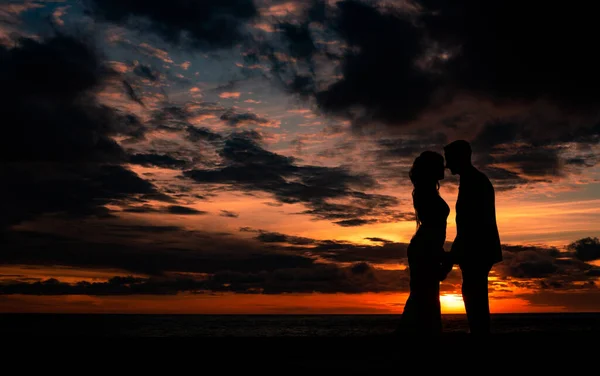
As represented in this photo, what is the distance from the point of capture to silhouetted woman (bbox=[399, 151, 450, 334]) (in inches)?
204

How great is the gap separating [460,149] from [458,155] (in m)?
0.07

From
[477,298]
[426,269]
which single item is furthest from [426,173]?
[477,298]

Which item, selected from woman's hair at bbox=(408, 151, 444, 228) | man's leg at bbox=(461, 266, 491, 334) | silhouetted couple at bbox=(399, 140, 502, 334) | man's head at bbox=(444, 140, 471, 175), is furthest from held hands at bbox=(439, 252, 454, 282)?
man's head at bbox=(444, 140, 471, 175)

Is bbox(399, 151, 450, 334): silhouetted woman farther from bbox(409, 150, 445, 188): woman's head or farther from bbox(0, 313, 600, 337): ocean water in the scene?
bbox(0, 313, 600, 337): ocean water

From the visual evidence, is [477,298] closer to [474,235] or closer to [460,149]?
[474,235]

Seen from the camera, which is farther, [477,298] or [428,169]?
→ [477,298]

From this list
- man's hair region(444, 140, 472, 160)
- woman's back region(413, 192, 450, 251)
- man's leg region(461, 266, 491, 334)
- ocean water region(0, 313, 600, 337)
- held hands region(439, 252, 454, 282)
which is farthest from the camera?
ocean water region(0, 313, 600, 337)

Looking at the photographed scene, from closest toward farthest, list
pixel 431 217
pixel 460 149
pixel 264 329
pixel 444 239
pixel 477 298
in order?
pixel 431 217, pixel 444 239, pixel 477 298, pixel 460 149, pixel 264 329

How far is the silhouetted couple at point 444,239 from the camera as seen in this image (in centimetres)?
520

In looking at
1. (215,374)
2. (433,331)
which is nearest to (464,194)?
(433,331)

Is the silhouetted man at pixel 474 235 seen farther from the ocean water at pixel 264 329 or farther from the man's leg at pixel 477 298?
the ocean water at pixel 264 329

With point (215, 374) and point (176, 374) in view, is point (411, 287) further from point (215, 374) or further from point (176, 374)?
point (176, 374)

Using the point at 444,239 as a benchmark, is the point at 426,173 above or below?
above

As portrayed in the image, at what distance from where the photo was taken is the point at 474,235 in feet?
18.5
